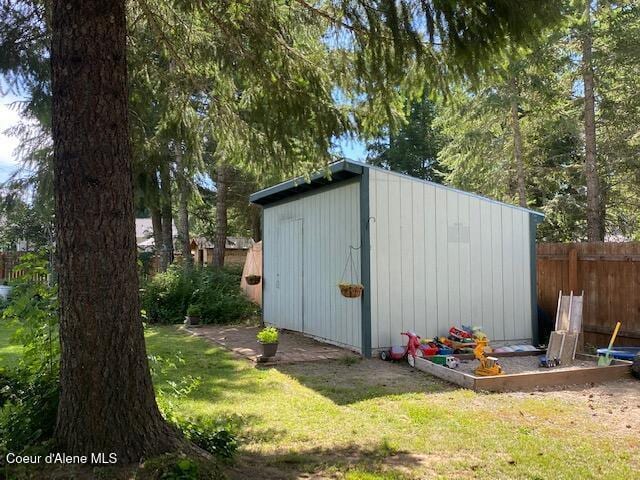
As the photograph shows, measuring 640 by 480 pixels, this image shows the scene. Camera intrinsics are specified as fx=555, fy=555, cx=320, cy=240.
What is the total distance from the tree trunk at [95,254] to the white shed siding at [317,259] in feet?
16.8

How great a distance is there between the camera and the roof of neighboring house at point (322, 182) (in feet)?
25.5

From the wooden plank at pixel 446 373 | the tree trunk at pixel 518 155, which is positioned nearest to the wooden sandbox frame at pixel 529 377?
the wooden plank at pixel 446 373

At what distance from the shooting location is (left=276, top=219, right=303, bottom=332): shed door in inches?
400

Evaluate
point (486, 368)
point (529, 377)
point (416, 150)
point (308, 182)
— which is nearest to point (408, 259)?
point (486, 368)

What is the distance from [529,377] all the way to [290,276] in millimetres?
5373

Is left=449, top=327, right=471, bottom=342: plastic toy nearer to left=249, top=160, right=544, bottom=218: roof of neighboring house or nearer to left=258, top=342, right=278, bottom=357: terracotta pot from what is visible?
left=249, top=160, right=544, bottom=218: roof of neighboring house

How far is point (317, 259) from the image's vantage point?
944 cm

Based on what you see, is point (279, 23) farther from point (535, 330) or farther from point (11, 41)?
point (535, 330)

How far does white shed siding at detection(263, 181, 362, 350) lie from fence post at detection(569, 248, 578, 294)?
12.6 feet

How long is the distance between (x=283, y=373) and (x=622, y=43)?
10.4 m

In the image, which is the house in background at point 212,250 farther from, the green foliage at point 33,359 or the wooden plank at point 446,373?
the green foliage at point 33,359

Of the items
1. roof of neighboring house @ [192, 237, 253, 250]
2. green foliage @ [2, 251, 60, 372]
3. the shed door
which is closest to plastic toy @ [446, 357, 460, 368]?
the shed door

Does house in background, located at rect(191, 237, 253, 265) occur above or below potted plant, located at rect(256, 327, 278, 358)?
above

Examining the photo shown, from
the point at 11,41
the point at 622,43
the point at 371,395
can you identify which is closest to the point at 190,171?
the point at 11,41
